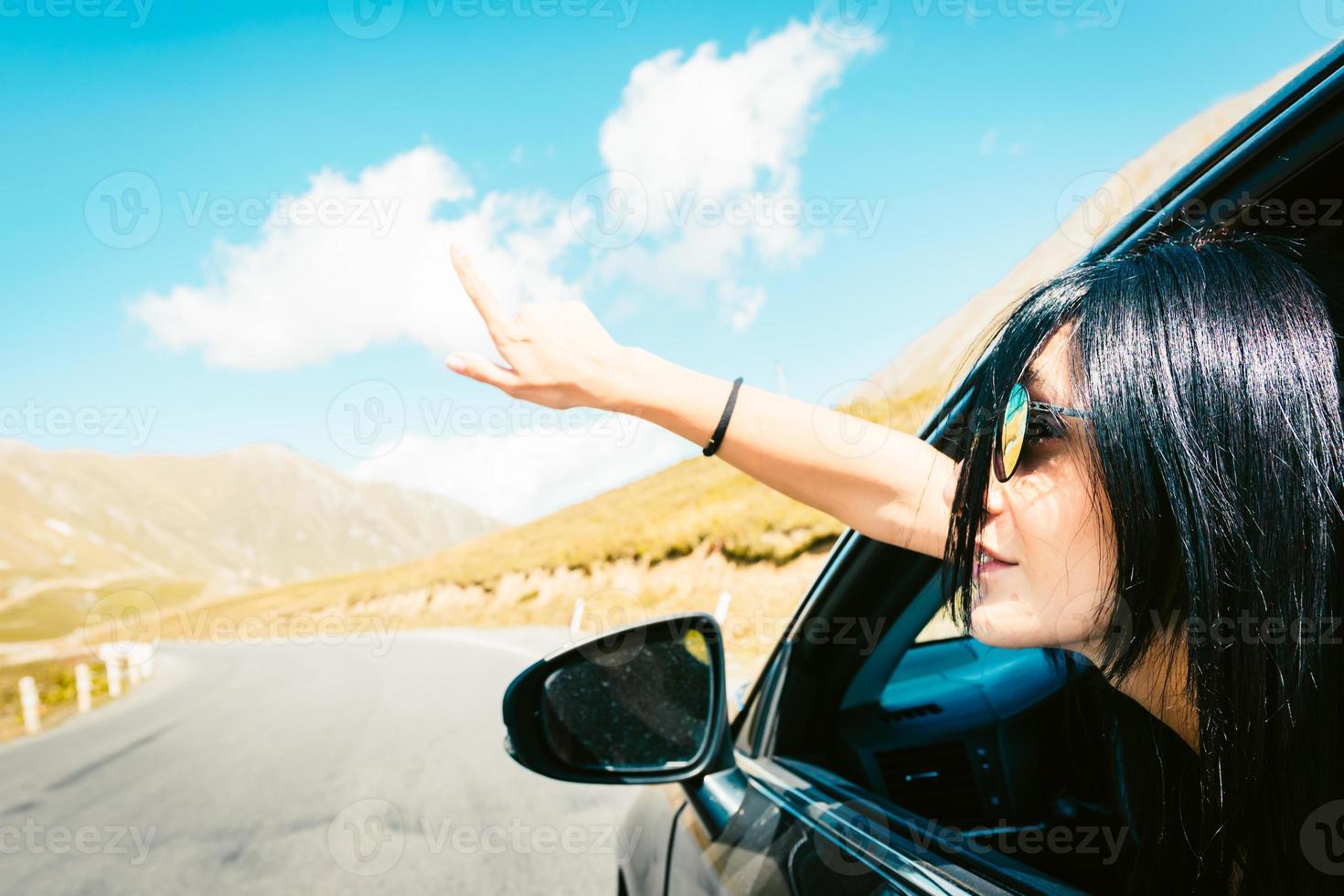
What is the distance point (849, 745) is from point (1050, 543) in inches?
43.5

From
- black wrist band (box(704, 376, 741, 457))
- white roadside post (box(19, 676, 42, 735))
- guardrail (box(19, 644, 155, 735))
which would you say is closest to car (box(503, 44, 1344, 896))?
black wrist band (box(704, 376, 741, 457))

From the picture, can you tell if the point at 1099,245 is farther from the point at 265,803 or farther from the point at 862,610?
the point at 265,803

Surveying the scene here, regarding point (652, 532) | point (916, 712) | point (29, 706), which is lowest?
point (652, 532)

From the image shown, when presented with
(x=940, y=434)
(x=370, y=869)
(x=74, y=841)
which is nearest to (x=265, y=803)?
(x=74, y=841)

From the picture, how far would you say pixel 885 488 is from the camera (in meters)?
1.23

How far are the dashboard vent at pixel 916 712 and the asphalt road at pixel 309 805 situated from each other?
1037mm

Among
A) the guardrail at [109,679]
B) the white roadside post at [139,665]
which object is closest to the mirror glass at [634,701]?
the guardrail at [109,679]

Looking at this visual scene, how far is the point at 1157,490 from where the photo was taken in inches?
38.0

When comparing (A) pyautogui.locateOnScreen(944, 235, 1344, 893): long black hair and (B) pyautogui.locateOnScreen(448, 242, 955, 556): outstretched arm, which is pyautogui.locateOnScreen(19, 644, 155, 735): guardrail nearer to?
(B) pyautogui.locateOnScreen(448, 242, 955, 556): outstretched arm

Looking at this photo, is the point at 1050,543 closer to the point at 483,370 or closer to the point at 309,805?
the point at 483,370

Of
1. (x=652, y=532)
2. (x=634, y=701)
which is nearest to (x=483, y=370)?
(x=634, y=701)

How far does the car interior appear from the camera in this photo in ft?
4.69

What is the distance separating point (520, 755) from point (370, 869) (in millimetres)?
4240

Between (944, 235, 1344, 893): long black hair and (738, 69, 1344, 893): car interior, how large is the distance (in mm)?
226
